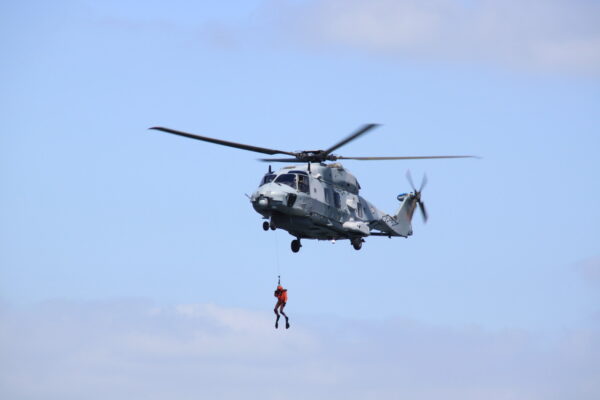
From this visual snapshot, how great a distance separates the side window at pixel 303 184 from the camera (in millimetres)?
54844

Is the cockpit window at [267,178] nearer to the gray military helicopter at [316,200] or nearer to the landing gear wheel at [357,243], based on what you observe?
the gray military helicopter at [316,200]

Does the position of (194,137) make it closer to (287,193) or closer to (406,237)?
(287,193)

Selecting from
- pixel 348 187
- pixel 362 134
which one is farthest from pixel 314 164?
pixel 362 134

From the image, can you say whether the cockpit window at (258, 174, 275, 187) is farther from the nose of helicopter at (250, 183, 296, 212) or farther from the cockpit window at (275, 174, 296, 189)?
the nose of helicopter at (250, 183, 296, 212)

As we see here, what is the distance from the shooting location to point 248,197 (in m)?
54.0

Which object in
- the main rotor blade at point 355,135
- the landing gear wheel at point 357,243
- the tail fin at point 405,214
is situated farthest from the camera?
the tail fin at point 405,214

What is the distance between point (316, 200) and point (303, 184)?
1.28m

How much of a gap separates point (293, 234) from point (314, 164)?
167 inches

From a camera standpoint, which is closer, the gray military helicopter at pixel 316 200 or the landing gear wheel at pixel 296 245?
the gray military helicopter at pixel 316 200

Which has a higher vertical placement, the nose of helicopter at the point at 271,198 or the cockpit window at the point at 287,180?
the cockpit window at the point at 287,180

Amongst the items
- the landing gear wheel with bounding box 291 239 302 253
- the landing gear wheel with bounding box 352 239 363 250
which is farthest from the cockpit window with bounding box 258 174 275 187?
the landing gear wheel with bounding box 352 239 363 250

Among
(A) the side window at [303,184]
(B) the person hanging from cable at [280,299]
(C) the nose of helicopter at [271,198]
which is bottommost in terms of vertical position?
(B) the person hanging from cable at [280,299]

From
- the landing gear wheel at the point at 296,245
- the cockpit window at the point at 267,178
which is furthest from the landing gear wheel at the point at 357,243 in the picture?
the cockpit window at the point at 267,178

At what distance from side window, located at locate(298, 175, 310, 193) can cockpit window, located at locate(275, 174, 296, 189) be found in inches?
13.2
